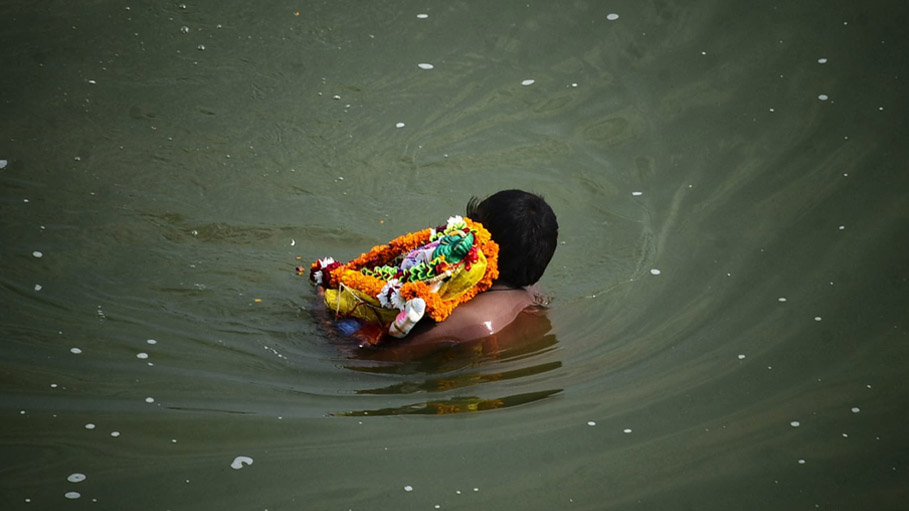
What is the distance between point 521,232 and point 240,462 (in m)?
1.30

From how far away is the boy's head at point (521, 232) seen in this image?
3277 millimetres

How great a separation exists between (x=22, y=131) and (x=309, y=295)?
2.16m

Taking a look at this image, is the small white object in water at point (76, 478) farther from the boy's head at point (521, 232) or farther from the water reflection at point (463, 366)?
the boy's head at point (521, 232)

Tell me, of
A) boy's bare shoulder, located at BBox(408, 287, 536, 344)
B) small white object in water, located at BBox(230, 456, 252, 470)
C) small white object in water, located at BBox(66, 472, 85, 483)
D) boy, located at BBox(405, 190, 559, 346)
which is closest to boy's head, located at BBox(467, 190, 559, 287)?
boy, located at BBox(405, 190, 559, 346)

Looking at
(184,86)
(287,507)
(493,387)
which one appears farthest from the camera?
(184,86)

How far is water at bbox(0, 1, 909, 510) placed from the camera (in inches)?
115

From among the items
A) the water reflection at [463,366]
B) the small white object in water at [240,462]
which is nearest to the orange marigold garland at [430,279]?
the water reflection at [463,366]

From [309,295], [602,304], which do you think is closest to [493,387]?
[602,304]

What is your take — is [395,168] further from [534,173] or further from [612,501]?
[612,501]

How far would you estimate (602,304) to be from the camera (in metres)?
3.98

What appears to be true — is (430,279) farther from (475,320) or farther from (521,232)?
(521,232)

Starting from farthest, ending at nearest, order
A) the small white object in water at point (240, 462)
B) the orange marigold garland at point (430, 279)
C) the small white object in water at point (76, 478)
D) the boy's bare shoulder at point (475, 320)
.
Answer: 1. the boy's bare shoulder at point (475, 320)
2. the orange marigold garland at point (430, 279)
3. the small white object in water at point (240, 462)
4. the small white object in water at point (76, 478)

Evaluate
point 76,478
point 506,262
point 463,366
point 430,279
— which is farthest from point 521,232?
point 76,478

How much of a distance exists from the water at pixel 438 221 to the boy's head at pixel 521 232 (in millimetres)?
321
